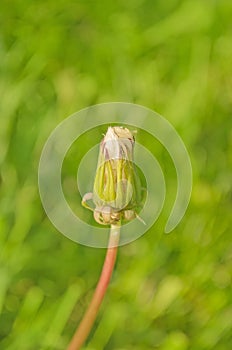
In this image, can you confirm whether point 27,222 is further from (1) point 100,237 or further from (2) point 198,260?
(2) point 198,260

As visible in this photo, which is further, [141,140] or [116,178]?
[141,140]

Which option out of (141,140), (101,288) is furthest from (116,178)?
(141,140)

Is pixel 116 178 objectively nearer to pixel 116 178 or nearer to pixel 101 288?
pixel 116 178

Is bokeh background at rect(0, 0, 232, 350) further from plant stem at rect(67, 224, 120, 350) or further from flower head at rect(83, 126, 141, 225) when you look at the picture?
flower head at rect(83, 126, 141, 225)

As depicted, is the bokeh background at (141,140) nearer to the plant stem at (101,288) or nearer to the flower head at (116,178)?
the plant stem at (101,288)

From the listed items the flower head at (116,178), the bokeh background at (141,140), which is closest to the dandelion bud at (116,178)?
the flower head at (116,178)

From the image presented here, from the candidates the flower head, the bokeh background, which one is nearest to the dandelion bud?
the flower head
